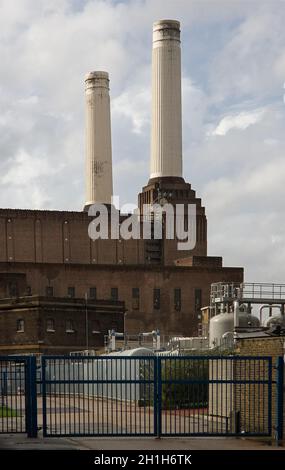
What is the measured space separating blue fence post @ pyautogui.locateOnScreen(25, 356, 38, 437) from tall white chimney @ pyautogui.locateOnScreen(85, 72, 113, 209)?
247ft

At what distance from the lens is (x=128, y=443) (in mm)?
19016

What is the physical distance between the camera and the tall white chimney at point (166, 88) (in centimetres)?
8631

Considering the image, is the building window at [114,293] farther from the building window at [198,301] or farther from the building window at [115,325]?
the building window at [115,325]

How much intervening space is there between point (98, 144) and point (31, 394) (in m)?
76.4

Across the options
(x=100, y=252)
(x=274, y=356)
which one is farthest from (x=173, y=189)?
(x=274, y=356)

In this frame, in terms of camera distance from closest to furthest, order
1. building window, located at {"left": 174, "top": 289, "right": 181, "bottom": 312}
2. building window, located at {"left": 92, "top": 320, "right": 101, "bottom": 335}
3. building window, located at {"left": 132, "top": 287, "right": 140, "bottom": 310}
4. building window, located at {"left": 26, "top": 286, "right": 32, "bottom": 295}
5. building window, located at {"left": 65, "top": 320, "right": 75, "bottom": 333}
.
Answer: building window, located at {"left": 65, "top": 320, "right": 75, "bottom": 333} < building window, located at {"left": 92, "top": 320, "right": 101, "bottom": 335} < building window, located at {"left": 26, "top": 286, "right": 32, "bottom": 295} < building window, located at {"left": 132, "top": 287, "right": 140, "bottom": 310} < building window, located at {"left": 174, "top": 289, "right": 181, "bottom": 312}

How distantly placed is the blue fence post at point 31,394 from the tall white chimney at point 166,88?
6836 cm

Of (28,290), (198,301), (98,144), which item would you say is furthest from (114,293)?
(98,144)

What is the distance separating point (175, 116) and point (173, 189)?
23.1 feet

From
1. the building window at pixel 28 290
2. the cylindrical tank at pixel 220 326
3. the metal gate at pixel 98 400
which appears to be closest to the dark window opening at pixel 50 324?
the building window at pixel 28 290

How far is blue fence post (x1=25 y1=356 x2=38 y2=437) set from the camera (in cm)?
1958

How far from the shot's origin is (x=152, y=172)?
299ft

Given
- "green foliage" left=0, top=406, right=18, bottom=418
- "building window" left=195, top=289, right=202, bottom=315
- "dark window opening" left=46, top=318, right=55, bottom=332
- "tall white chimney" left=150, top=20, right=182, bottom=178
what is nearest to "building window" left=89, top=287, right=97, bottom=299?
"building window" left=195, top=289, right=202, bottom=315

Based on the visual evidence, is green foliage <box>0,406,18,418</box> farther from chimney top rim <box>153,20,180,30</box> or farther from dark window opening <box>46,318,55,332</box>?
chimney top rim <box>153,20,180,30</box>
